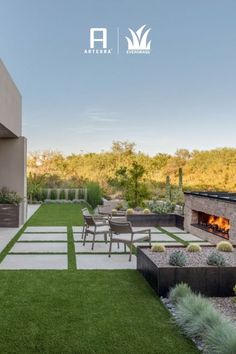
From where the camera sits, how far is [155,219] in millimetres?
13219

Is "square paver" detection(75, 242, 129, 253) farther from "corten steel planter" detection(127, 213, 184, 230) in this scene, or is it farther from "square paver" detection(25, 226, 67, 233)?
"corten steel planter" detection(127, 213, 184, 230)

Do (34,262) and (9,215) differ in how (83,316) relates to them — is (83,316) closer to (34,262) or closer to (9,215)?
(34,262)

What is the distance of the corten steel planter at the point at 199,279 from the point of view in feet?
18.4

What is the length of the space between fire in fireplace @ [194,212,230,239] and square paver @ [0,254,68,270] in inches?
152

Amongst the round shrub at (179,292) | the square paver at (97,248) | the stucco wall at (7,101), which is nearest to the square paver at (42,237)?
the square paver at (97,248)

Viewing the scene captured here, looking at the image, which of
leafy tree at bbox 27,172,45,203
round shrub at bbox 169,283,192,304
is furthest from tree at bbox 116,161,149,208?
round shrub at bbox 169,283,192,304

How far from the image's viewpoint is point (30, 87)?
2391 centimetres

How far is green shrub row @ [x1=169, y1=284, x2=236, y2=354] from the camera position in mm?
3568

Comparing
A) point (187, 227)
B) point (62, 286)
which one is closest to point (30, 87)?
point (187, 227)

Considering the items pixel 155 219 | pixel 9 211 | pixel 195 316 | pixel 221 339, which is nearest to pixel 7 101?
pixel 9 211

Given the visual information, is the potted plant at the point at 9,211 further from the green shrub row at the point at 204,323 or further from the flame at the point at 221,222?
the green shrub row at the point at 204,323

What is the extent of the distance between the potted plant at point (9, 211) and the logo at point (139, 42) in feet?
29.3

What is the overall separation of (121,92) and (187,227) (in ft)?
46.1

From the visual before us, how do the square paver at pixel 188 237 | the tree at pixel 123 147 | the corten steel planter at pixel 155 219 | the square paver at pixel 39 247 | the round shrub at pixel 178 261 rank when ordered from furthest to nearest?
1. the tree at pixel 123 147
2. the corten steel planter at pixel 155 219
3. the square paver at pixel 188 237
4. the square paver at pixel 39 247
5. the round shrub at pixel 178 261
